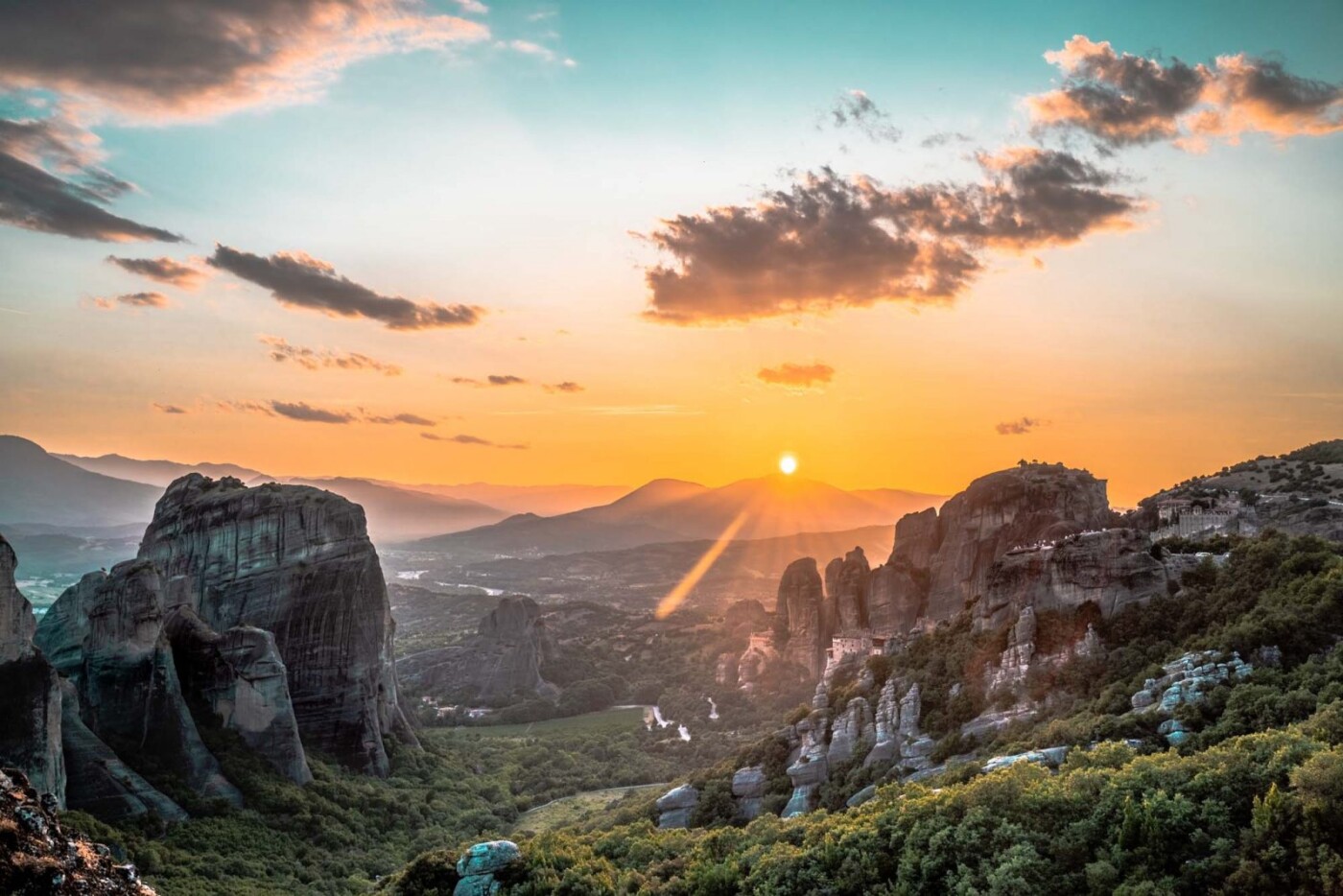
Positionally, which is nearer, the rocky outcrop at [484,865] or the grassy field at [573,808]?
the rocky outcrop at [484,865]

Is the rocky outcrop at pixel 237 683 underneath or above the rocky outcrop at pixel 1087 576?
underneath

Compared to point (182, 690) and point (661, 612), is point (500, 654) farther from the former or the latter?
point (182, 690)

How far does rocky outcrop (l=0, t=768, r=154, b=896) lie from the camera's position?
70.8ft

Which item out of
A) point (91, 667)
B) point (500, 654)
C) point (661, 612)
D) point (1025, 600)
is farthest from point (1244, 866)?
point (661, 612)

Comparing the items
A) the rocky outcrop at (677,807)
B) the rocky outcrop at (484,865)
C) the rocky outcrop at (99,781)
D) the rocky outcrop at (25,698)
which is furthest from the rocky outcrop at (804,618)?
the rocky outcrop at (25,698)

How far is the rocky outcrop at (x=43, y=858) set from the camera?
2159 cm

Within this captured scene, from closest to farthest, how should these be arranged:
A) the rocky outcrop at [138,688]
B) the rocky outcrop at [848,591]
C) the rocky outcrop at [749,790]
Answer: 1. the rocky outcrop at [749,790]
2. the rocky outcrop at [138,688]
3. the rocky outcrop at [848,591]

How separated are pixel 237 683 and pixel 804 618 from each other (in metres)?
66.1

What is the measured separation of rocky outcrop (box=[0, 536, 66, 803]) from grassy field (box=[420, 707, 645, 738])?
59872mm

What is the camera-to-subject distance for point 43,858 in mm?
22266

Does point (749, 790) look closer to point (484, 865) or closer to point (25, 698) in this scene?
point (484, 865)

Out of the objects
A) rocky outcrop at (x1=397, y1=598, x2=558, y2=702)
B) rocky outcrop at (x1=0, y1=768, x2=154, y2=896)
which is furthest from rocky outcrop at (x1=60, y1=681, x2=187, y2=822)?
rocky outcrop at (x1=397, y1=598, x2=558, y2=702)

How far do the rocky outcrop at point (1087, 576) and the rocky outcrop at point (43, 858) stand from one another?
128 ft

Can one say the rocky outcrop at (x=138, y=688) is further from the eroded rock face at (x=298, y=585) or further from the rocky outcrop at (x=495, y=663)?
the rocky outcrop at (x=495, y=663)
